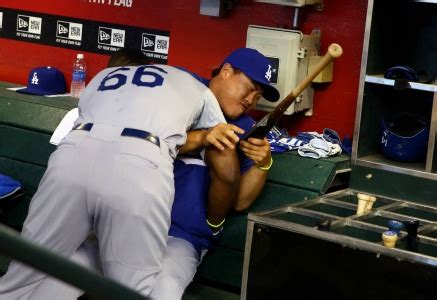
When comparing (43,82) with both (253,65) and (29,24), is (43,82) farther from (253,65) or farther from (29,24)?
(253,65)

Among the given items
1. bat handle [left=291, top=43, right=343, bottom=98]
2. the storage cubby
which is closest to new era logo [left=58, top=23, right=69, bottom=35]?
the storage cubby

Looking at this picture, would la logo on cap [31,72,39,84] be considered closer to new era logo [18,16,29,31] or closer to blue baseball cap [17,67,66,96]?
blue baseball cap [17,67,66,96]

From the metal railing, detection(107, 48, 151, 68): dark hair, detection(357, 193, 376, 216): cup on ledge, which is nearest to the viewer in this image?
the metal railing

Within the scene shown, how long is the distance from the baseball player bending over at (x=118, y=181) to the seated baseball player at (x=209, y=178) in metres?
0.24

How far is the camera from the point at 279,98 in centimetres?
450

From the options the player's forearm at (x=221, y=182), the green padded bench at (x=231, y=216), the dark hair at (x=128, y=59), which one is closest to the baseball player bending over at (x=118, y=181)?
the player's forearm at (x=221, y=182)

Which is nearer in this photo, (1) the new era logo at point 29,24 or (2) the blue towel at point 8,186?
(2) the blue towel at point 8,186

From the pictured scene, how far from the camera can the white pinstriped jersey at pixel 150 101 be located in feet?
12.2

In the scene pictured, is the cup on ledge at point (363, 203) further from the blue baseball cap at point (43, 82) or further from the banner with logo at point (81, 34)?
the blue baseball cap at point (43, 82)

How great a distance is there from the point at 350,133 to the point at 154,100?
4.62 ft

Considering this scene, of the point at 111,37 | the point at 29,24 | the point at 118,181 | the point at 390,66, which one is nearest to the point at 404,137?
the point at 390,66

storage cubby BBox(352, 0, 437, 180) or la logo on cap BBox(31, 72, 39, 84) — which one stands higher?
storage cubby BBox(352, 0, 437, 180)

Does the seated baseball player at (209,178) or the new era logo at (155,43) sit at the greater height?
the new era logo at (155,43)

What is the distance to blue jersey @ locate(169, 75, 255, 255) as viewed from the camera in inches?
165
